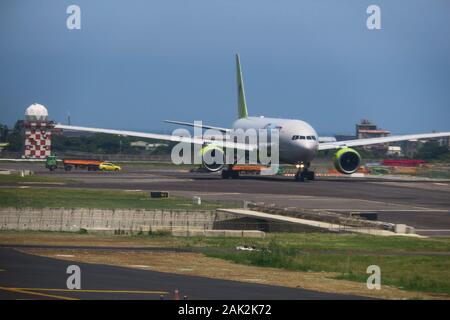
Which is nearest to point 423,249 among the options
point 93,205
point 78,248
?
point 78,248

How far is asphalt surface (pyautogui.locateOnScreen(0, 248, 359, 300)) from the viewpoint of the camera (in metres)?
28.9

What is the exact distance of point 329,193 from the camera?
82.6 meters

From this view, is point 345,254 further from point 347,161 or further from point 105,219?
point 347,161

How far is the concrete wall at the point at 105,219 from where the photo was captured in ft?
176

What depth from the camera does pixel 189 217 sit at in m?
60.1

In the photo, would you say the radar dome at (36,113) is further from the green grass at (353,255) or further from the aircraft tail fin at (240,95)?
the green grass at (353,255)

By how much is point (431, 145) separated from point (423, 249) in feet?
514

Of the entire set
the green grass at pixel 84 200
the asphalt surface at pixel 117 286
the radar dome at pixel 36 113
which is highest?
the radar dome at pixel 36 113

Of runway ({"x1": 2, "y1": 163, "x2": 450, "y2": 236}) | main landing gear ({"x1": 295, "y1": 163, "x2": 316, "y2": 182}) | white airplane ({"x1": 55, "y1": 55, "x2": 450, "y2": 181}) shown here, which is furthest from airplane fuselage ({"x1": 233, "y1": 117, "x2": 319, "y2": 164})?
runway ({"x1": 2, "y1": 163, "x2": 450, "y2": 236})

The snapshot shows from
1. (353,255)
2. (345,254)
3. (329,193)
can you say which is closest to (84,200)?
(329,193)

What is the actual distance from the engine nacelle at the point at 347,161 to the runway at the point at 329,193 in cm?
138

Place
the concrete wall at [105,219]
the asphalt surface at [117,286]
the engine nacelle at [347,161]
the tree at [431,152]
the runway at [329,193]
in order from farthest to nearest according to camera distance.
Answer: the tree at [431,152] → the engine nacelle at [347,161] → the runway at [329,193] → the concrete wall at [105,219] → the asphalt surface at [117,286]

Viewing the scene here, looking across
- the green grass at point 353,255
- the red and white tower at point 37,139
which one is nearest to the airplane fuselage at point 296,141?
the green grass at point 353,255
